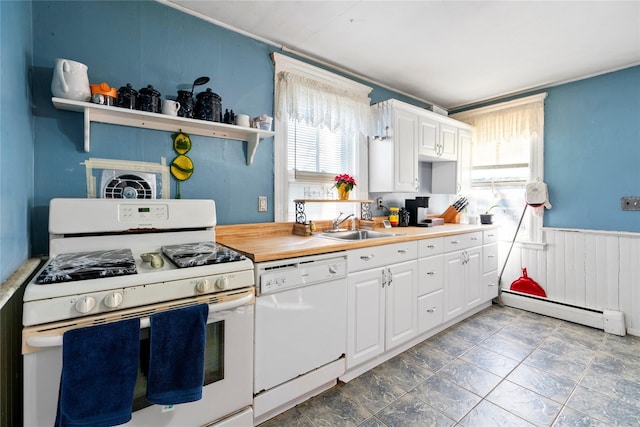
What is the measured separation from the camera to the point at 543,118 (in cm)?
321

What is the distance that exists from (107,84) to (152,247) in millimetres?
954

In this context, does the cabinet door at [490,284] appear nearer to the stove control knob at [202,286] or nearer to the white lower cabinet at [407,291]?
the white lower cabinet at [407,291]

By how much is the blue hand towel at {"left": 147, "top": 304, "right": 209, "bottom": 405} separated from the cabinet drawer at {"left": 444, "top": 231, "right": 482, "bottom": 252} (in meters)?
2.19

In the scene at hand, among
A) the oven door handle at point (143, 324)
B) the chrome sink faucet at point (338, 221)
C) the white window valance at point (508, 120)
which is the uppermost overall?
the white window valance at point (508, 120)

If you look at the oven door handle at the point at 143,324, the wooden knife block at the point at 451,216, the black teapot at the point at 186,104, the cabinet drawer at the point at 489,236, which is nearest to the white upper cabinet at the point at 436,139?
the wooden knife block at the point at 451,216

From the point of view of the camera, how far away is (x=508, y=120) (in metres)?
3.42

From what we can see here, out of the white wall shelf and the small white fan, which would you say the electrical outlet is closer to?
the white wall shelf

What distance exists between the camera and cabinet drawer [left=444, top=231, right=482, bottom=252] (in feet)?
8.86

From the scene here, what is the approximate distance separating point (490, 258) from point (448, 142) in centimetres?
138

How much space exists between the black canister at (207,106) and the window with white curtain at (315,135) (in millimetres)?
552

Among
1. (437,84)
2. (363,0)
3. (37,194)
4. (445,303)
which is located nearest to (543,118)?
(437,84)

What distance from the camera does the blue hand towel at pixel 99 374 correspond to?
993mm

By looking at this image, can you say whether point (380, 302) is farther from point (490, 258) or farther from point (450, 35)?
point (450, 35)

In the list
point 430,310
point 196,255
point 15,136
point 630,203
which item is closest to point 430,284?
point 430,310
